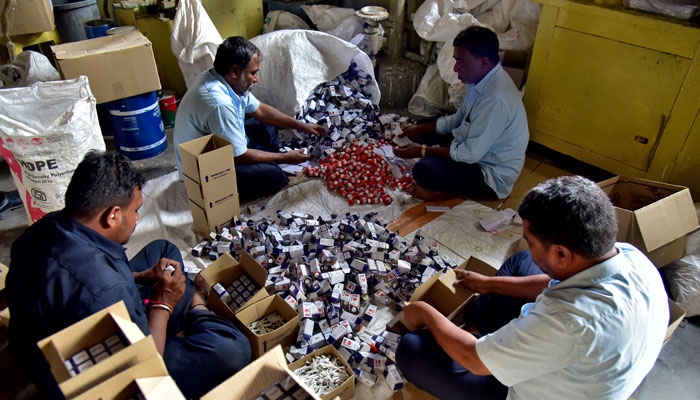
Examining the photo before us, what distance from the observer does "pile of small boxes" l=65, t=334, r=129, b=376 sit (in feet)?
4.01

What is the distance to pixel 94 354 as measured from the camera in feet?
4.14

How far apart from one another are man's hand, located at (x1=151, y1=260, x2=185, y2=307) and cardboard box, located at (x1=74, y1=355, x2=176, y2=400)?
729 mm

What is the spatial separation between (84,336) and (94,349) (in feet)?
0.15

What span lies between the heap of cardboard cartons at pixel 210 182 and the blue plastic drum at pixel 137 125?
1039 mm

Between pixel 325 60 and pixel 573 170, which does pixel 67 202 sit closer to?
pixel 325 60

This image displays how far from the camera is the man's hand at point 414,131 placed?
12.7 ft

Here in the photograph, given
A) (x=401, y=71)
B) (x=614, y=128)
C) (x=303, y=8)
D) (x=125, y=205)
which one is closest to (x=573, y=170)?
A: (x=614, y=128)

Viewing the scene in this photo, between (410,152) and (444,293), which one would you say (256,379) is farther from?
(410,152)

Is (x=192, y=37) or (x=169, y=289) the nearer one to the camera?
(x=169, y=289)

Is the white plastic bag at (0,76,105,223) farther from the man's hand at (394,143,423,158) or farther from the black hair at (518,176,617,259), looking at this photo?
the black hair at (518,176,617,259)

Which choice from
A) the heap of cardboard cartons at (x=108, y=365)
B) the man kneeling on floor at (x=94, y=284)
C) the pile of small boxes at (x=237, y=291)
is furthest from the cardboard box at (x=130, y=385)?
the pile of small boxes at (x=237, y=291)

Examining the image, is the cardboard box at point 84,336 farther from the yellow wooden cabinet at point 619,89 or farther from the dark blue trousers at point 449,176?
the yellow wooden cabinet at point 619,89

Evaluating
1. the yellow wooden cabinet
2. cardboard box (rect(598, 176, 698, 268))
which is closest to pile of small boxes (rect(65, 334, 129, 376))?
cardboard box (rect(598, 176, 698, 268))

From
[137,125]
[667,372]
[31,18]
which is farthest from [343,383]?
[31,18]
